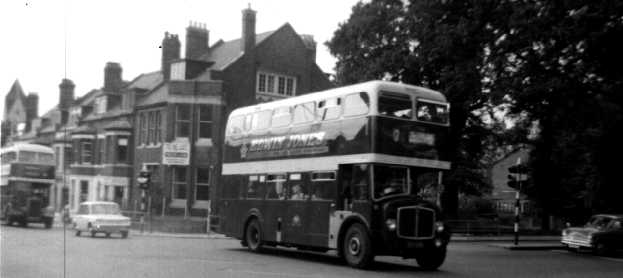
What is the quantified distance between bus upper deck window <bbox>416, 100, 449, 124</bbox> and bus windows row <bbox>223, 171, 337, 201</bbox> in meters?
2.74

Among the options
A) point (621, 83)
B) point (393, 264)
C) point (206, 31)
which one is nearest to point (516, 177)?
point (621, 83)

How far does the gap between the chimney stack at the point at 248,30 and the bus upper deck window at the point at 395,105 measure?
1135 inches

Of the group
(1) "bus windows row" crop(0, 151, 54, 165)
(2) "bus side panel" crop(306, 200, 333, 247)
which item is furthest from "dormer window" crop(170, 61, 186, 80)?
(1) "bus windows row" crop(0, 151, 54, 165)

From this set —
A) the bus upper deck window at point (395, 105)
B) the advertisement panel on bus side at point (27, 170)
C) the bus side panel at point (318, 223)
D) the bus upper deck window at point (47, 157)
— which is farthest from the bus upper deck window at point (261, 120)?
the bus upper deck window at point (47, 157)

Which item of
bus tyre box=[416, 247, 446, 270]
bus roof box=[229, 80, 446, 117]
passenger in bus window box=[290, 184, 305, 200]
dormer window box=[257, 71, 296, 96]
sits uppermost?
dormer window box=[257, 71, 296, 96]

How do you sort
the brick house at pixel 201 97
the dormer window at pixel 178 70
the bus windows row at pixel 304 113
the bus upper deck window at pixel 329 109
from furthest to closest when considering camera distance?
the dormer window at pixel 178 70, the brick house at pixel 201 97, the bus upper deck window at pixel 329 109, the bus windows row at pixel 304 113

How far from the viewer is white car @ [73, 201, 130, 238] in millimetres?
26547

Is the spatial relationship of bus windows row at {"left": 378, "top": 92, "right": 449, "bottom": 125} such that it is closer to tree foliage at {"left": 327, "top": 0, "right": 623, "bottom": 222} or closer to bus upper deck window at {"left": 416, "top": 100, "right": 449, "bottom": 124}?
bus upper deck window at {"left": 416, "top": 100, "right": 449, "bottom": 124}

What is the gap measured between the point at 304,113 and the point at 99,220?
10.5 metres

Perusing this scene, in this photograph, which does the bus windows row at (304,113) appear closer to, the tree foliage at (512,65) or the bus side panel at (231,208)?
the bus side panel at (231,208)

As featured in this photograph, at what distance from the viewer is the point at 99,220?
26656 millimetres

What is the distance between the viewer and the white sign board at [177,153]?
38938 mm

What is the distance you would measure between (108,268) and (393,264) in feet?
26.4

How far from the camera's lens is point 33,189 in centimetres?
2298
